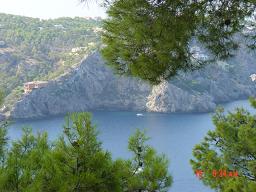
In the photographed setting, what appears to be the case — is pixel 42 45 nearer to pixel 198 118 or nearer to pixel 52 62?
pixel 52 62

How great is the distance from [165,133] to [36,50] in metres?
56.1

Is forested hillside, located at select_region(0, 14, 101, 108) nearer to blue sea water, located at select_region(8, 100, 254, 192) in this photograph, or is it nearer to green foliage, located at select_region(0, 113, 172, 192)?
blue sea water, located at select_region(8, 100, 254, 192)

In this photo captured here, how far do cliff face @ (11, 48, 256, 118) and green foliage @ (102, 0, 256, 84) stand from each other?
77.1 meters

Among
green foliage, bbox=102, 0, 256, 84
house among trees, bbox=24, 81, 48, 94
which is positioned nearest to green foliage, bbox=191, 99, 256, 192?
green foliage, bbox=102, 0, 256, 84

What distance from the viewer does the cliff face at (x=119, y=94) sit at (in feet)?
284

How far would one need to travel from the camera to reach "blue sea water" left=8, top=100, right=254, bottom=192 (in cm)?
4231

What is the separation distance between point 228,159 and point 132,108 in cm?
8316

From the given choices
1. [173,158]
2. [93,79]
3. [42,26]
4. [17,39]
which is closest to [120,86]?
[93,79]

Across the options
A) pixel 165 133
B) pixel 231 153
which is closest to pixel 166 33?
pixel 231 153

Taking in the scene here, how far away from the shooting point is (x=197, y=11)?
4.08 m
